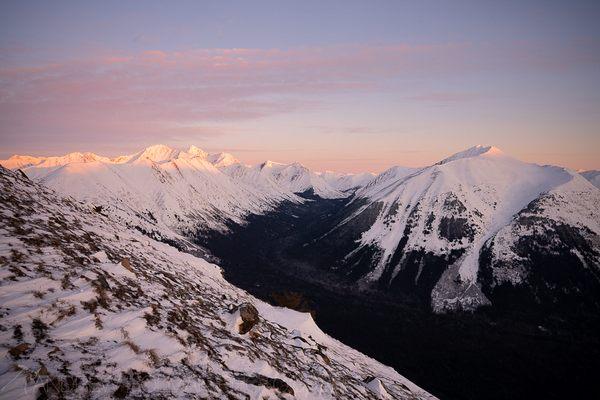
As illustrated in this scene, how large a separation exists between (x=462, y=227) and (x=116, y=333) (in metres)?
144

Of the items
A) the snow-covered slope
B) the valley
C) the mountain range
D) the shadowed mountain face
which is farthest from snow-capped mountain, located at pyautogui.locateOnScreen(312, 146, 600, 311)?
the snow-covered slope

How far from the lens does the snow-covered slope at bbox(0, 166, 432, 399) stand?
21.9ft

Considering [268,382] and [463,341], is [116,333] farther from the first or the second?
[463,341]

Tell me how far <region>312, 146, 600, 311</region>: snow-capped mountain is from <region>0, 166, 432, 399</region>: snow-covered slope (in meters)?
100

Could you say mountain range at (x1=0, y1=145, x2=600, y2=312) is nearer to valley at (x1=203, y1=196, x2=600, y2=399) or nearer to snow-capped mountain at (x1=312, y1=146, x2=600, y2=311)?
snow-capped mountain at (x1=312, y1=146, x2=600, y2=311)

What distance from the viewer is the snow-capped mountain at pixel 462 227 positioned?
363 ft

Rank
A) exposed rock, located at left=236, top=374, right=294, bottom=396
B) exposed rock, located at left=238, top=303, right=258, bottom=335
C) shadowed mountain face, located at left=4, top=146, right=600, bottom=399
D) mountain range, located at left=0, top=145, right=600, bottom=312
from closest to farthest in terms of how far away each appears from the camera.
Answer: exposed rock, located at left=236, top=374, right=294, bottom=396 → exposed rock, located at left=238, top=303, right=258, bottom=335 → shadowed mountain face, located at left=4, top=146, right=600, bottom=399 → mountain range, located at left=0, top=145, right=600, bottom=312

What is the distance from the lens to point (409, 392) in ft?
67.9

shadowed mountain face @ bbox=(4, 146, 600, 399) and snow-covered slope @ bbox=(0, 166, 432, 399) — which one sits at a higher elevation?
snow-covered slope @ bbox=(0, 166, 432, 399)

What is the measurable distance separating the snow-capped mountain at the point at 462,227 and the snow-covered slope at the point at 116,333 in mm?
100106

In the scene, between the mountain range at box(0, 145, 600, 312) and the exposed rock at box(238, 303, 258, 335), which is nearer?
the exposed rock at box(238, 303, 258, 335)

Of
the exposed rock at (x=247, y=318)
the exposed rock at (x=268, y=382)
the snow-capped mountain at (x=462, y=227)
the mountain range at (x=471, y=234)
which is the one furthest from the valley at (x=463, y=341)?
the exposed rock at (x=268, y=382)

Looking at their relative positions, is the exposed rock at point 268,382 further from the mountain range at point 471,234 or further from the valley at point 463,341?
the mountain range at point 471,234

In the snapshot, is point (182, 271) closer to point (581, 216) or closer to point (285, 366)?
point (285, 366)
